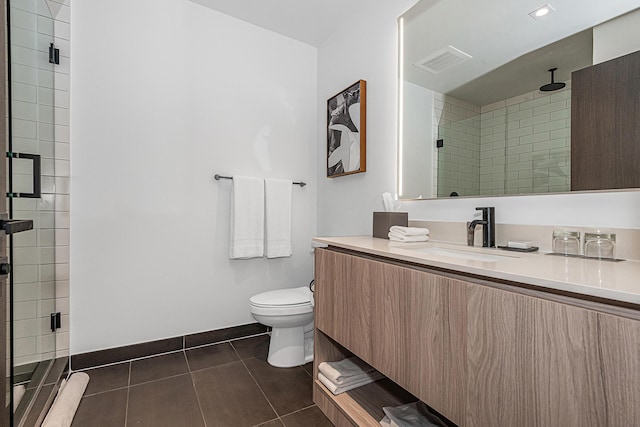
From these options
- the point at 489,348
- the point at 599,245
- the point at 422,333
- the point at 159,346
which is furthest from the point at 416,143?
the point at 159,346

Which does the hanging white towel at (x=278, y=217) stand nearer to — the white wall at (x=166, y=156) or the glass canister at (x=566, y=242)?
the white wall at (x=166, y=156)

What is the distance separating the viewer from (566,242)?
1099mm

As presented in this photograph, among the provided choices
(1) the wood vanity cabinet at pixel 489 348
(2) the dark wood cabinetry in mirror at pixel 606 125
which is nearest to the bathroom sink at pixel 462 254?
(1) the wood vanity cabinet at pixel 489 348

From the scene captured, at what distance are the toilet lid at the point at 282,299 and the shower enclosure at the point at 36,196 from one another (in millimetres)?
1006

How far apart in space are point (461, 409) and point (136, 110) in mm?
2278

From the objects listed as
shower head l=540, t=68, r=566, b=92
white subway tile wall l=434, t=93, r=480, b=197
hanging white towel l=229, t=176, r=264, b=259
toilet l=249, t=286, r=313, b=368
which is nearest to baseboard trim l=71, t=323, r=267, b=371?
toilet l=249, t=286, r=313, b=368

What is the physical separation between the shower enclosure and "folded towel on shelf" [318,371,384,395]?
1.14m

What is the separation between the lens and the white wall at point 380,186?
1.08 metres

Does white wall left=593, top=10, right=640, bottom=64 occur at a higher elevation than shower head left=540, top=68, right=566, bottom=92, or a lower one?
higher

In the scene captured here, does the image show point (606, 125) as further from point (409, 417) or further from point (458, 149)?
point (409, 417)

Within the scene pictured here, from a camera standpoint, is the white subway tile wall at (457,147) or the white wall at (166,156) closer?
A: the white subway tile wall at (457,147)

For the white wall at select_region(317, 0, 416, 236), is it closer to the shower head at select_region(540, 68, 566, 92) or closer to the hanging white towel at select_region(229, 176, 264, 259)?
the hanging white towel at select_region(229, 176, 264, 259)

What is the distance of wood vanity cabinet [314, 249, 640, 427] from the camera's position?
0.59 metres

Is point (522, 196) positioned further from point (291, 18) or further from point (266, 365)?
point (291, 18)
